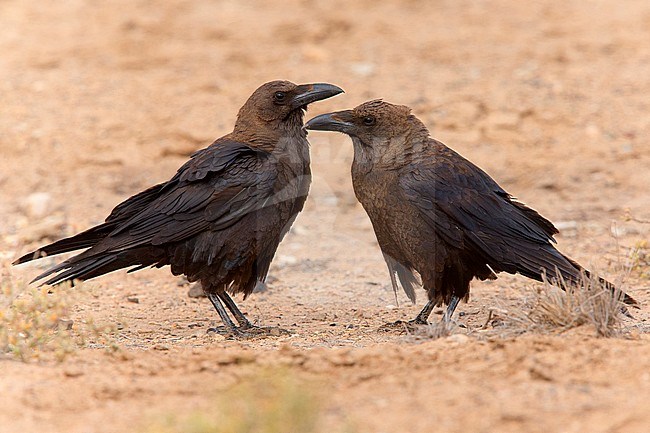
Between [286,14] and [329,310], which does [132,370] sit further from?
[286,14]

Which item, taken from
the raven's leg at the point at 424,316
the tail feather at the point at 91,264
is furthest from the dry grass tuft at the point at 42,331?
the raven's leg at the point at 424,316

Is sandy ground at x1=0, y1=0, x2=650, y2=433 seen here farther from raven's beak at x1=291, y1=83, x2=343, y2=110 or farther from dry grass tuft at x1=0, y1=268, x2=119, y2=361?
raven's beak at x1=291, y1=83, x2=343, y2=110

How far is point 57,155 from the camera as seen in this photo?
1001 centimetres

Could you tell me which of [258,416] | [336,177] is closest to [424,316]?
[258,416]

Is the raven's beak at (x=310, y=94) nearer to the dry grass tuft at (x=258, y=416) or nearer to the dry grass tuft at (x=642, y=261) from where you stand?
the dry grass tuft at (x=642, y=261)

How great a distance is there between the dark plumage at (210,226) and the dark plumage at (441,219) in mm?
583

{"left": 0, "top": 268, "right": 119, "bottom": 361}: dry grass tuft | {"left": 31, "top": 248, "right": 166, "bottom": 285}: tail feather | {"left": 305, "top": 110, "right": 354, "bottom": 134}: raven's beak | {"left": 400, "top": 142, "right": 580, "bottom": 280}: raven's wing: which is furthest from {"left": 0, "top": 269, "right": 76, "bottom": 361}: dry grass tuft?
{"left": 400, "top": 142, "right": 580, "bottom": 280}: raven's wing

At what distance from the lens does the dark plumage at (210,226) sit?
6.02m

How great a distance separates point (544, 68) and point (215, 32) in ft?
A: 14.1

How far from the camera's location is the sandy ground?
13.0 ft

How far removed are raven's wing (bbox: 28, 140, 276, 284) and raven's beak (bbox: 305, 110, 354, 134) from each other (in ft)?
1.41

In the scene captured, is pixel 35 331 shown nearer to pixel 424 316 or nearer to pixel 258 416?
pixel 258 416

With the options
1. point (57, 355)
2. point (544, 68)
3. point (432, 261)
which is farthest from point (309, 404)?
point (544, 68)

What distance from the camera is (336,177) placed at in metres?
9.76
